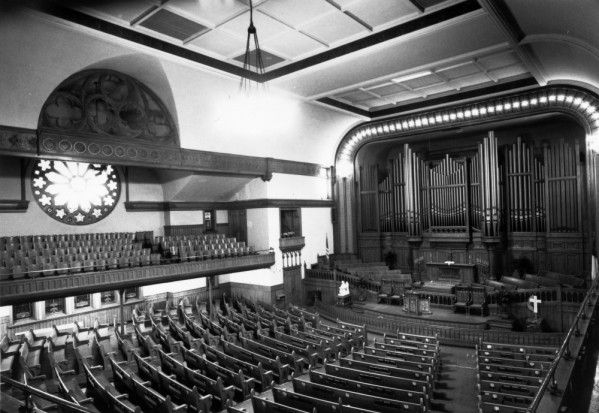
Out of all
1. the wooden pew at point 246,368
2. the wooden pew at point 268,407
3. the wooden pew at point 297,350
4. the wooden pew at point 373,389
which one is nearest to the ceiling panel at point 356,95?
the wooden pew at point 297,350

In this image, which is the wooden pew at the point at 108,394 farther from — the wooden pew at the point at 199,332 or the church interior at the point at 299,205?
the wooden pew at the point at 199,332

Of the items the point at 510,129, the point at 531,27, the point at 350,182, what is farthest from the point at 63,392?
the point at 510,129

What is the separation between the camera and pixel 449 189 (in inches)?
625

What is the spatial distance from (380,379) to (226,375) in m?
2.78

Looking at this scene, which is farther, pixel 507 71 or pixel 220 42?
pixel 507 71

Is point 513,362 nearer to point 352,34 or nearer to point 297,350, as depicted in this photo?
point 297,350

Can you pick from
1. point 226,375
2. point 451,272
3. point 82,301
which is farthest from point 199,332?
point 451,272

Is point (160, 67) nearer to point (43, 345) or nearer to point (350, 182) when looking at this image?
point (43, 345)

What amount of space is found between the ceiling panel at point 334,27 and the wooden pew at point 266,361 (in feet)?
24.8

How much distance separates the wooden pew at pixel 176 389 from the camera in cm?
595

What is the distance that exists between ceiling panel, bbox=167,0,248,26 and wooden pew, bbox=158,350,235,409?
7.26 meters

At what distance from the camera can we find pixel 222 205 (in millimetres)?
15875

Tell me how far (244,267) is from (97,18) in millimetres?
8318

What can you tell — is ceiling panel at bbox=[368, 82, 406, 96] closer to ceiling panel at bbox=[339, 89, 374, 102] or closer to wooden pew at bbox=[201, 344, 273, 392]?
ceiling panel at bbox=[339, 89, 374, 102]
